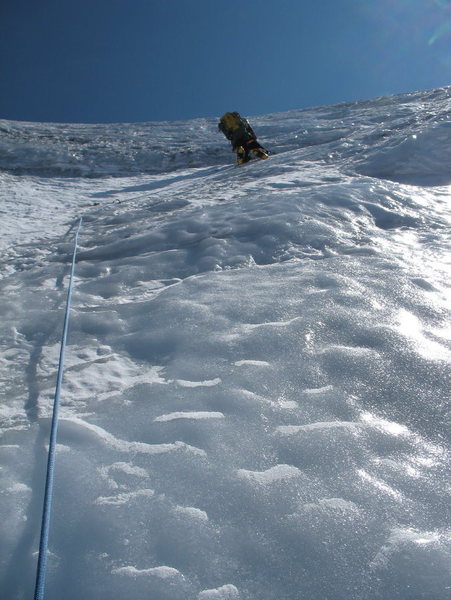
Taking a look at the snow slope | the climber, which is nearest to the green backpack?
the climber

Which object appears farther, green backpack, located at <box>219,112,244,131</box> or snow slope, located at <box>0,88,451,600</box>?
green backpack, located at <box>219,112,244,131</box>

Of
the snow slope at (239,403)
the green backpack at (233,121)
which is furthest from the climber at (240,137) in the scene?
the snow slope at (239,403)

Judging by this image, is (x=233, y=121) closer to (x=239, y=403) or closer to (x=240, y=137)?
(x=240, y=137)

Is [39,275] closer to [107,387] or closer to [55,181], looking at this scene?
[107,387]

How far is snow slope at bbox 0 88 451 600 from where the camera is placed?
4.85 feet

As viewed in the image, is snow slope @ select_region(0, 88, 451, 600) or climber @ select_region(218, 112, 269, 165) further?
climber @ select_region(218, 112, 269, 165)

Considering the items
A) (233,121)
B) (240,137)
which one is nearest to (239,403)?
(240,137)

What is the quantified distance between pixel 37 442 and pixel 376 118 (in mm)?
11945

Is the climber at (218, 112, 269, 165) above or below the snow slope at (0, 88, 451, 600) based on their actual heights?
above

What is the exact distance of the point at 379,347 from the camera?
2.62 metres

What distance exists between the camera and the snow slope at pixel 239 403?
148 centimetres

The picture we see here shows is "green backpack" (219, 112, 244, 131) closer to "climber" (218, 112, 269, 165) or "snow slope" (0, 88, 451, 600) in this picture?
"climber" (218, 112, 269, 165)

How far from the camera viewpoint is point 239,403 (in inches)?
88.9

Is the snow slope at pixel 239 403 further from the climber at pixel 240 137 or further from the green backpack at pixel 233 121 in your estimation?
the green backpack at pixel 233 121
